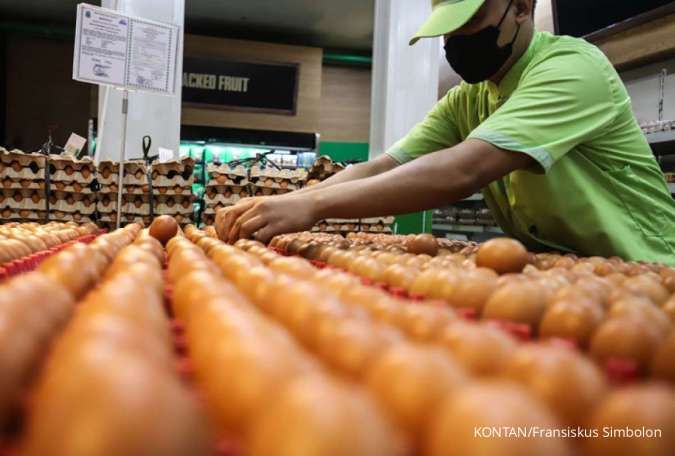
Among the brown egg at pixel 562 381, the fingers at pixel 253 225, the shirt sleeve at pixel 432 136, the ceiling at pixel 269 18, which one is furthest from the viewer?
the ceiling at pixel 269 18

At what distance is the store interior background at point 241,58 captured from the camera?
30.8 ft

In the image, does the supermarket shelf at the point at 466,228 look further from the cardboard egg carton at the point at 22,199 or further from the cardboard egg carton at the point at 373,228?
the cardboard egg carton at the point at 22,199

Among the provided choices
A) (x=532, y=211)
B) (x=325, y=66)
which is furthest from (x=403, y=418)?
(x=325, y=66)

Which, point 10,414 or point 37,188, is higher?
point 37,188

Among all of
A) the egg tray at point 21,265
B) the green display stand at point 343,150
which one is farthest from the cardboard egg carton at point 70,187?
the green display stand at point 343,150

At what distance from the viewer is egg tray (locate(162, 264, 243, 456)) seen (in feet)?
1.33

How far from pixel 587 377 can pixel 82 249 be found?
957 millimetres

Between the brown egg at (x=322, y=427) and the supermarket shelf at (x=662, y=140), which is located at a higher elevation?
the supermarket shelf at (x=662, y=140)

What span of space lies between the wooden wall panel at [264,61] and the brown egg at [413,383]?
1009 cm

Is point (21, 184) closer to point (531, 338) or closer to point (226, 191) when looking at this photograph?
point (226, 191)

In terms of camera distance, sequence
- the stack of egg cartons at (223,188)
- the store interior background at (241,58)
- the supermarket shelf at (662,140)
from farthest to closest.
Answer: the store interior background at (241,58) → the stack of egg cartons at (223,188) → the supermarket shelf at (662,140)

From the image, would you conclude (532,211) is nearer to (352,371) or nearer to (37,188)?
(352,371)

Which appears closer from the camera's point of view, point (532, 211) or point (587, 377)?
point (587, 377)

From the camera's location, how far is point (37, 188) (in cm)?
396
